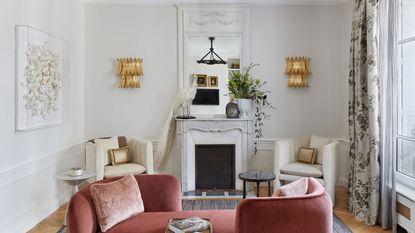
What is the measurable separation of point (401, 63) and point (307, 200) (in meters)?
2.43

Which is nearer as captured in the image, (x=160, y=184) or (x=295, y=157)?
(x=160, y=184)

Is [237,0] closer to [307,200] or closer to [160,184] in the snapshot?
[160,184]

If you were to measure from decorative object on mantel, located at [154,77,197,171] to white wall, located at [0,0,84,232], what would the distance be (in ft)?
3.88

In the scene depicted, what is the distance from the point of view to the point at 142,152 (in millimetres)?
4672

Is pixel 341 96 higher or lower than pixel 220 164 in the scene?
higher

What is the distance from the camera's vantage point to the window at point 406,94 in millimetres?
3490

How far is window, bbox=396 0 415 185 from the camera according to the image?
3.49 meters

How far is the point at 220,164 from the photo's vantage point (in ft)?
16.5

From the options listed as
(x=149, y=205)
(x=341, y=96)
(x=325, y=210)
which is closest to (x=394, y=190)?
(x=325, y=210)

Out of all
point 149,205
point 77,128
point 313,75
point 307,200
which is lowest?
point 149,205

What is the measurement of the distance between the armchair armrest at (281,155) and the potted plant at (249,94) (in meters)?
0.67

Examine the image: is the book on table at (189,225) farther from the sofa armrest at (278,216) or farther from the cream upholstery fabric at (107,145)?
the cream upholstery fabric at (107,145)

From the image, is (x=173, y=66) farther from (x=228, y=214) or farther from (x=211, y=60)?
(x=228, y=214)

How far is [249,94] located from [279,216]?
124 inches
